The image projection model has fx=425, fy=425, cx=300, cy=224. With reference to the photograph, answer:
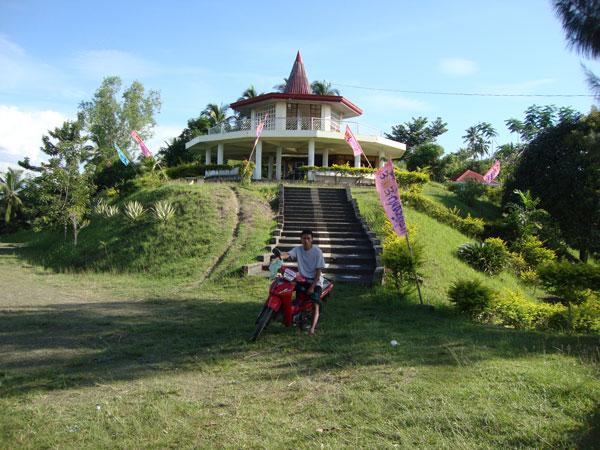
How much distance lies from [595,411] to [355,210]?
12443 mm

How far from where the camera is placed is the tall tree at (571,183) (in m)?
20.6

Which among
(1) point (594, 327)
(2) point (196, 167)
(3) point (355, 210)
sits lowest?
(1) point (594, 327)

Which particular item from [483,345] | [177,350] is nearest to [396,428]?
[483,345]

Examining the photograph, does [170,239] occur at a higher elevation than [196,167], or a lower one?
lower

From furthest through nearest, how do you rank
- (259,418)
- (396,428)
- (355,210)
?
(355,210)
(259,418)
(396,428)

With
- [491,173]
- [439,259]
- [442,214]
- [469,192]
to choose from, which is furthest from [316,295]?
[491,173]

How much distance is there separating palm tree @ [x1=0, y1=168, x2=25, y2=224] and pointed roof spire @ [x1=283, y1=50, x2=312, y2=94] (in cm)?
2944

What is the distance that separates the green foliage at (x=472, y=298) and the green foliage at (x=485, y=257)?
18.7ft

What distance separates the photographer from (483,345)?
576 centimetres

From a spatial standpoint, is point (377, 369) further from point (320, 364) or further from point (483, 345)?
point (483, 345)

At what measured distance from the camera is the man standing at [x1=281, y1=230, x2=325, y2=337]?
6.47 meters

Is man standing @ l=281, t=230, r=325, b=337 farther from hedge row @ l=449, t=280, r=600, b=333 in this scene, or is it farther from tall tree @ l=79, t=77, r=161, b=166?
tall tree @ l=79, t=77, r=161, b=166

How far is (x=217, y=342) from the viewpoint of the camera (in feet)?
19.9

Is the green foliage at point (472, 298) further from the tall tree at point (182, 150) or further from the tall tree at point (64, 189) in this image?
the tall tree at point (182, 150)
